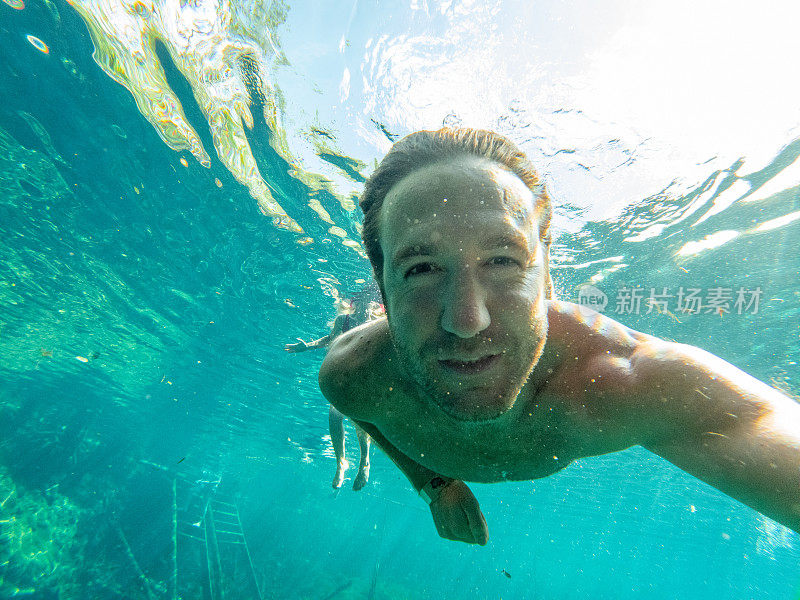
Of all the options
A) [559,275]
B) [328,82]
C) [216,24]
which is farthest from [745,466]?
[559,275]

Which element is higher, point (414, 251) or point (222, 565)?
point (414, 251)

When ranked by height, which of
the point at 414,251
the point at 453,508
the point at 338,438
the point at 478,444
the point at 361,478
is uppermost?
the point at 414,251

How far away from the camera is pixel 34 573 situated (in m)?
17.6

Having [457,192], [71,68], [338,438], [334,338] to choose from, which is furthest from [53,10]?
[338,438]

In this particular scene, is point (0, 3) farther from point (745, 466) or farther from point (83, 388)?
point (83, 388)

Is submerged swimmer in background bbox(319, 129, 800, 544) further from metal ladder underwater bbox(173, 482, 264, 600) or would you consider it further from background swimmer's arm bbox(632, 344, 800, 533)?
metal ladder underwater bbox(173, 482, 264, 600)

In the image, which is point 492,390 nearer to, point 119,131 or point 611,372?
point 611,372

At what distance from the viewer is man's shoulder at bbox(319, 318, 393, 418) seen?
2.64 meters

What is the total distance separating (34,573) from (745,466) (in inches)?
1073

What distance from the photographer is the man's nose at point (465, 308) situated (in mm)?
1780

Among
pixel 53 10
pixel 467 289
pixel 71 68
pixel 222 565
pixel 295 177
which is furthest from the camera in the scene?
pixel 222 565

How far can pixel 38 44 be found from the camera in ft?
23.7

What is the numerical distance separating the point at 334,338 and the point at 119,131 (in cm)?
700

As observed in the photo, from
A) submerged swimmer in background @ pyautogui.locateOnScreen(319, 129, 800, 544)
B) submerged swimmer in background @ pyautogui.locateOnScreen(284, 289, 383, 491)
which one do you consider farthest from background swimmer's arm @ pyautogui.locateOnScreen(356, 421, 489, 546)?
submerged swimmer in background @ pyautogui.locateOnScreen(284, 289, 383, 491)
